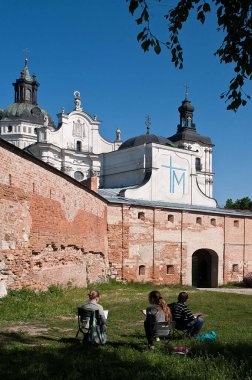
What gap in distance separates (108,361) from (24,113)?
53.7 metres

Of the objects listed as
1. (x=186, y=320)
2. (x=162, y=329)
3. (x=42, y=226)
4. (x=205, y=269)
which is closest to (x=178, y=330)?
(x=186, y=320)

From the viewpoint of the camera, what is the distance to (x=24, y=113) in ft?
186

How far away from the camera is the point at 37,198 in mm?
13047

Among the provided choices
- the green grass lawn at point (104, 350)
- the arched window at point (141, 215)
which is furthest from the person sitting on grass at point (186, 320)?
the arched window at point (141, 215)

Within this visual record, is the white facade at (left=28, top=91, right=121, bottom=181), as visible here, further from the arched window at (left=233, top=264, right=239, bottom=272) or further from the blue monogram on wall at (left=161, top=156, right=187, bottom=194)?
the arched window at (left=233, top=264, right=239, bottom=272)

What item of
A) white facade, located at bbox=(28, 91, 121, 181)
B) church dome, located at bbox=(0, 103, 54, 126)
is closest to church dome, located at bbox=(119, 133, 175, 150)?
white facade, located at bbox=(28, 91, 121, 181)

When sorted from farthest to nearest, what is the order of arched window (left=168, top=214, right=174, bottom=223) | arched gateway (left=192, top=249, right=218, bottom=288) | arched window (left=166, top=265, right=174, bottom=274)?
arched gateway (left=192, top=249, right=218, bottom=288) → arched window (left=168, top=214, right=174, bottom=223) → arched window (left=166, top=265, right=174, bottom=274)

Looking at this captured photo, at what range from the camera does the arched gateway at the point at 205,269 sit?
27359 millimetres

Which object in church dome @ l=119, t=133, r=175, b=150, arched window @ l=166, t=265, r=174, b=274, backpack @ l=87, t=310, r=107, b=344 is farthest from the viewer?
church dome @ l=119, t=133, r=175, b=150

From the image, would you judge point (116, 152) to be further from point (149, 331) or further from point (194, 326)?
point (149, 331)

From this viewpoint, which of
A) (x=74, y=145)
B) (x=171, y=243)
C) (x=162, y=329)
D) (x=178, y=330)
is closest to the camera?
(x=162, y=329)

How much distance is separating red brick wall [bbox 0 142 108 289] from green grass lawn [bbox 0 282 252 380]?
3.48 feet

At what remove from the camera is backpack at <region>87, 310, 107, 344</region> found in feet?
23.2

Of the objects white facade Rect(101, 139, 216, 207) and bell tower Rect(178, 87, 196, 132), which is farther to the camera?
bell tower Rect(178, 87, 196, 132)
